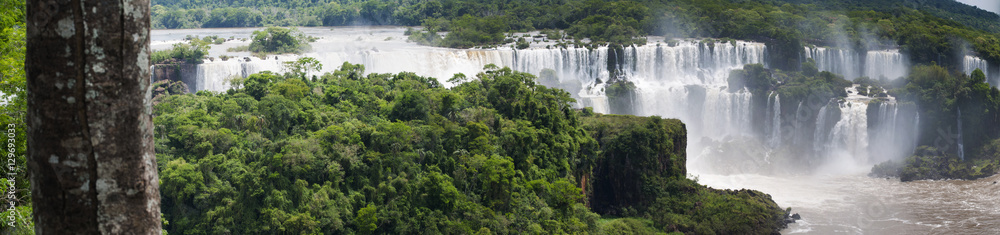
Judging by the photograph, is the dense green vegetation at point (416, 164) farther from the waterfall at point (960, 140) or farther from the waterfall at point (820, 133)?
the waterfall at point (960, 140)

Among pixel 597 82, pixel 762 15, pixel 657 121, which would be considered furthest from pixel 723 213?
pixel 762 15

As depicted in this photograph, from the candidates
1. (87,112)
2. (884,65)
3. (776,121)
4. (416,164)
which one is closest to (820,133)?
(776,121)

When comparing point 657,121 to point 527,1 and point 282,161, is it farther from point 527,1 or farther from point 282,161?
point 527,1

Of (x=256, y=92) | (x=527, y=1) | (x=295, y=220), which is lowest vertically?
(x=295, y=220)

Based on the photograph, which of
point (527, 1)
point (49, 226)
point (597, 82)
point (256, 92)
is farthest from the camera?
point (527, 1)

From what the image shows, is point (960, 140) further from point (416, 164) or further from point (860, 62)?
point (416, 164)

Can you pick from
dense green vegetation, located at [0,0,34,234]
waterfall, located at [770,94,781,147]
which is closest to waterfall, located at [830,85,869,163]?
waterfall, located at [770,94,781,147]

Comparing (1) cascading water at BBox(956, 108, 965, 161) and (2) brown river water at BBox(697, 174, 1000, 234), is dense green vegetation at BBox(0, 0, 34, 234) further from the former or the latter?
(1) cascading water at BBox(956, 108, 965, 161)
